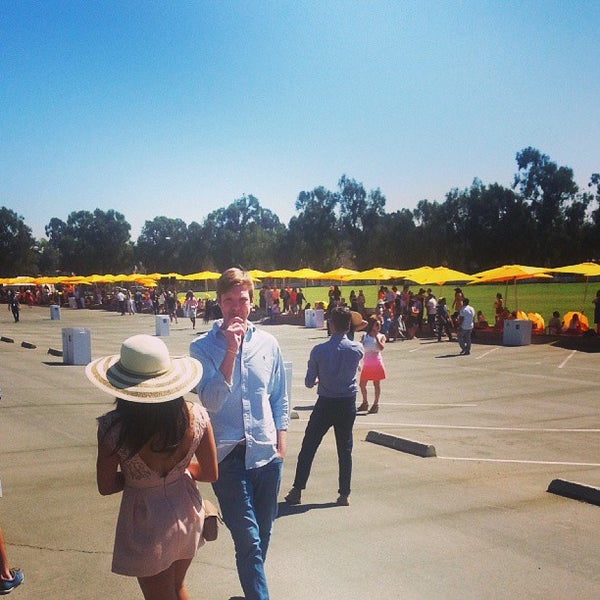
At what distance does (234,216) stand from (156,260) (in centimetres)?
2109

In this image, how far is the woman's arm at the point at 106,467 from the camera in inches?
105

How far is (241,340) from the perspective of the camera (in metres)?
3.50

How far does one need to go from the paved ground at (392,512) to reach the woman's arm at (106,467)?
180 cm

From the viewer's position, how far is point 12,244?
113 meters

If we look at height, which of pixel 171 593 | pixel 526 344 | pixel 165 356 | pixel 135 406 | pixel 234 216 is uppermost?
pixel 234 216

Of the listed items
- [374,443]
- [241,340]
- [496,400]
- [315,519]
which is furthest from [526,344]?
[241,340]

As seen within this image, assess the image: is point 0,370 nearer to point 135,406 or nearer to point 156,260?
point 135,406

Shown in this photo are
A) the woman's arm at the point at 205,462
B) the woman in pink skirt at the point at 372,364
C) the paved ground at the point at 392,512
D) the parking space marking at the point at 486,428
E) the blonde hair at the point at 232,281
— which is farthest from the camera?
the woman in pink skirt at the point at 372,364

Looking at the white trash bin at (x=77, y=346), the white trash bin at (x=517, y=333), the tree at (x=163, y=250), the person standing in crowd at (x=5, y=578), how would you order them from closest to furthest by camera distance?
the person standing in crowd at (x=5, y=578), the white trash bin at (x=77, y=346), the white trash bin at (x=517, y=333), the tree at (x=163, y=250)

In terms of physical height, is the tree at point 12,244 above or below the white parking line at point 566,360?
above

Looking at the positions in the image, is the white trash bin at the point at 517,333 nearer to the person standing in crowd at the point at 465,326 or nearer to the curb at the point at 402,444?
the person standing in crowd at the point at 465,326

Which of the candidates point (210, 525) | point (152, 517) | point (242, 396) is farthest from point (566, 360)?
point (152, 517)

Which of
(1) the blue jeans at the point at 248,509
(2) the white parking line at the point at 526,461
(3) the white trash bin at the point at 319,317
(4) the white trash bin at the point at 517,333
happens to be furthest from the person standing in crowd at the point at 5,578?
(3) the white trash bin at the point at 319,317

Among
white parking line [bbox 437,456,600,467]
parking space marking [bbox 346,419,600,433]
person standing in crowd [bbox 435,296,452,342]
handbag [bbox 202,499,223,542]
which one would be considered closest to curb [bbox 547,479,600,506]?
white parking line [bbox 437,456,600,467]
